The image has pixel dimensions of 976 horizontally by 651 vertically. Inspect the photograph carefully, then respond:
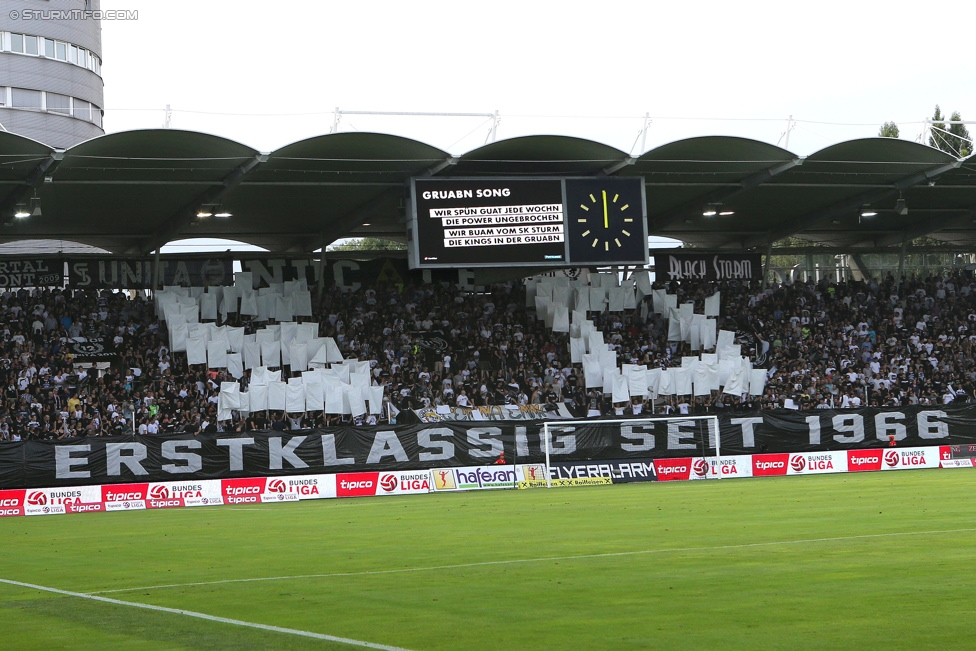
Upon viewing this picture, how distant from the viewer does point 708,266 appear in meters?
52.7

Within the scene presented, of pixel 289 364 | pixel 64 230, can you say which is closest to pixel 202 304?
pixel 289 364

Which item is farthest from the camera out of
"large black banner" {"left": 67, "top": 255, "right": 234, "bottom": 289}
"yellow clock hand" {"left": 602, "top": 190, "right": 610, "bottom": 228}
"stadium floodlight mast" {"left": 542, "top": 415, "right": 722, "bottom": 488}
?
"large black banner" {"left": 67, "top": 255, "right": 234, "bottom": 289}

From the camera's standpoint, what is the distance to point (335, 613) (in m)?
9.49

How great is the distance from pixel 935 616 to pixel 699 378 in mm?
33486

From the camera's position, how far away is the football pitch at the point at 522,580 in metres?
8.17

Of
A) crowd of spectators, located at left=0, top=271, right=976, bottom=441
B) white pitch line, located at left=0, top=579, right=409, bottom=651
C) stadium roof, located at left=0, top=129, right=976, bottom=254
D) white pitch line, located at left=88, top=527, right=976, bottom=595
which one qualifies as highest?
stadium roof, located at left=0, top=129, right=976, bottom=254

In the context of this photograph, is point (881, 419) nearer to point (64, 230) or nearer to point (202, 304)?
point (202, 304)

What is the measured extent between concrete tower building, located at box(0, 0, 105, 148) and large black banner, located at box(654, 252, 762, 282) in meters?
39.3

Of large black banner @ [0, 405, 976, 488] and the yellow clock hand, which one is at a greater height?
the yellow clock hand

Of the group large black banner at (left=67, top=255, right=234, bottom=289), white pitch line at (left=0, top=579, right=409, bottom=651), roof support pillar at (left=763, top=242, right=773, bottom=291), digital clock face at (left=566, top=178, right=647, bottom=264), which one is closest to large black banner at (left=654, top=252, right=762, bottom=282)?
roof support pillar at (left=763, top=242, right=773, bottom=291)

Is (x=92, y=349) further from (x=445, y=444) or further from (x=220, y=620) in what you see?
(x=220, y=620)

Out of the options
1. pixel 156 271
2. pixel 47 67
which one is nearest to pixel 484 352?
pixel 156 271

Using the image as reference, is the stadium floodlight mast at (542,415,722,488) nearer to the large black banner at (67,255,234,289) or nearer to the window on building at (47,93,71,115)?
the large black banner at (67,255,234,289)

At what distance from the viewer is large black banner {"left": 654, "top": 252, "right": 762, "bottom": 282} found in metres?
51.4
